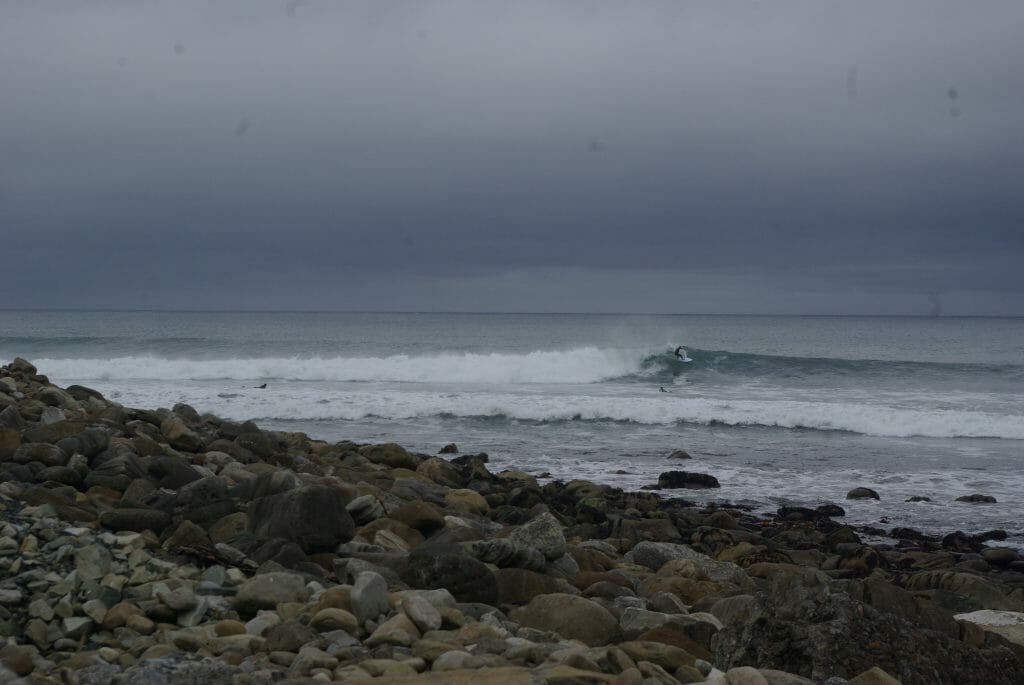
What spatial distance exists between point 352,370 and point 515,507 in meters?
23.9

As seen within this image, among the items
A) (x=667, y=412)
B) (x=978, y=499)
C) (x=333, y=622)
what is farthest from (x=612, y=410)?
(x=333, y=622)

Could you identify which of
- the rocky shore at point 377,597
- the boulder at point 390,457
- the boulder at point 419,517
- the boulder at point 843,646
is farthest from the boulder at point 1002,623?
the boulder at point 390,457

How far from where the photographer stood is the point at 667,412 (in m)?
22.0

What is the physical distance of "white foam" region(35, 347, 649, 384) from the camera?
32094mm

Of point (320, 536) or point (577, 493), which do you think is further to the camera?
point (577, 493)

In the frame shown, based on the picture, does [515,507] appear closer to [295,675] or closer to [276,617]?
[276,617]

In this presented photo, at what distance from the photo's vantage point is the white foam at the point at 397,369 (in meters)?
32.1

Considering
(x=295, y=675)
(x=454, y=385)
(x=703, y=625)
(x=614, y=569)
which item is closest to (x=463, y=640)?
(x=295, y=675)

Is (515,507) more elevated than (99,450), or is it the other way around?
(99,450)

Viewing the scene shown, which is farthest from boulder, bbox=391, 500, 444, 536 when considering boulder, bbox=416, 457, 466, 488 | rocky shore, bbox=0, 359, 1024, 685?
boulder, bbox=416, 457, 466, 488

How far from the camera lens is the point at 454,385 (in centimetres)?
2920

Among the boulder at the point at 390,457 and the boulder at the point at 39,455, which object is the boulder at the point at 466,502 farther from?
the boulder at the point at 39,455

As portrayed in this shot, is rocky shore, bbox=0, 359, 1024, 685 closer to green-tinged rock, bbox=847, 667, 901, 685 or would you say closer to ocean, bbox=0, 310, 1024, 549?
green-tinged rock, bbox=847, 667, 901, 685

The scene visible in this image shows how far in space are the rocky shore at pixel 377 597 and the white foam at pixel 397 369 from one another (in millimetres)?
23034
